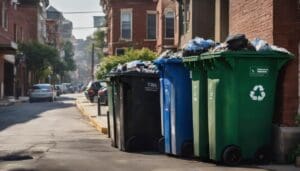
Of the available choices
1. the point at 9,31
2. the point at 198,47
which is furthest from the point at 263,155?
the point at 9,31

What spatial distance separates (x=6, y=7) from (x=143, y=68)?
4102 cm

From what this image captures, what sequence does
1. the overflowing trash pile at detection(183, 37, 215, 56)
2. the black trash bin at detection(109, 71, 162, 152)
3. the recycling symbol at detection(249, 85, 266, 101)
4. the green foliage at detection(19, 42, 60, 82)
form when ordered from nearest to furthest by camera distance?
the recycling symbol at detection(249, 85, 266, 101), the overflowing trash pile at detection(183, 37, 215, 56), the black trash bin at detection(109, 71, 162, 152), the green foliage at detection(19, 42, 60, 82)

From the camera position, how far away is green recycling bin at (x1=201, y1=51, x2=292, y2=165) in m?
10.6

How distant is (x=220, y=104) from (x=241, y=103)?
34cm

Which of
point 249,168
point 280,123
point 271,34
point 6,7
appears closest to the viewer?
point 249,168

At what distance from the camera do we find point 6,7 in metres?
52.8

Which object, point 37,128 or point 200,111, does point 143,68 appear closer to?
point 200,111

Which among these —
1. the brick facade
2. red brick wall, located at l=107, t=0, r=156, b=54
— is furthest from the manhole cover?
red brick wall, located at l=107, t=0, r=156, b=54

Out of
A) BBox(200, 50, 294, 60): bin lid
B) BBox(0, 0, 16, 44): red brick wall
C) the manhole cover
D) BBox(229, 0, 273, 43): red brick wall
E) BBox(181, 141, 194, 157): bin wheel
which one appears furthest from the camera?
BBox(0, 0, 16, 44): red brick wall

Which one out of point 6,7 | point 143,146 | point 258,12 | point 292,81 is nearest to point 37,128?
point 143,146

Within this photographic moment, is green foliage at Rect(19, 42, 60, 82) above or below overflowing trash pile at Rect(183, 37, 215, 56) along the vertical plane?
above

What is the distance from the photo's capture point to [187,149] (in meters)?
11.9

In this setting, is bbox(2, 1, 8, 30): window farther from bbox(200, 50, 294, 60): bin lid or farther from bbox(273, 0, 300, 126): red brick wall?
bbox(200, 50, 294, 60): bin lid

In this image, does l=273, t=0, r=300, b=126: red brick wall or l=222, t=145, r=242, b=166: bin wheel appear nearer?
l=222, t=145, r=242, b=166: bin wheel
